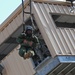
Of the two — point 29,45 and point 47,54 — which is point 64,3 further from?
point 29,45

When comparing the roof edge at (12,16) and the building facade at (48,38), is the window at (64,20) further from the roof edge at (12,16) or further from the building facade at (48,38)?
the roof edge at (12,16)

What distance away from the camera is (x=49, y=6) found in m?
16.0

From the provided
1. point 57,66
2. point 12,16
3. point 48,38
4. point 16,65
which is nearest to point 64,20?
point 12,16

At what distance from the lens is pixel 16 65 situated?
16.1 metres

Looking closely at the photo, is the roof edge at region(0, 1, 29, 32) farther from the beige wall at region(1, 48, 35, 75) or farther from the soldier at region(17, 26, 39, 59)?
the soldier at region(17, 26, 39, 59)

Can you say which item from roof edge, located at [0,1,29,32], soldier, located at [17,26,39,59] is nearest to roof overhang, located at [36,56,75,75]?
roof edge, located at [0,1,29,32]

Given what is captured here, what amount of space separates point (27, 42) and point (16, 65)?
17.9 feet

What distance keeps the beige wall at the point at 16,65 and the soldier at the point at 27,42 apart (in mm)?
4435

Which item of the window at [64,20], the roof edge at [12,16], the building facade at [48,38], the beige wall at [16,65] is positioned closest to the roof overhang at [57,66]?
the building facade at [48,38]

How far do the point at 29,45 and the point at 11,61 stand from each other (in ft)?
18.3

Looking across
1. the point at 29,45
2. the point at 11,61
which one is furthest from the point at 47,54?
the point at 29,45

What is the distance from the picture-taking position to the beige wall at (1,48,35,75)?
15547 mm

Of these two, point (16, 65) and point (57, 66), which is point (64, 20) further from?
point (57, 66)

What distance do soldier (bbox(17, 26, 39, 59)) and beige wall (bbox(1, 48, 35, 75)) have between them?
14.6ft
